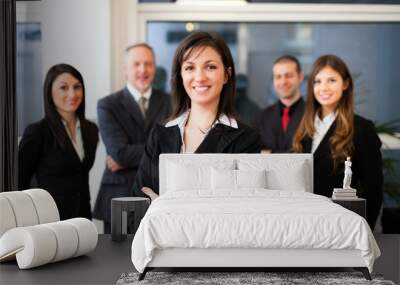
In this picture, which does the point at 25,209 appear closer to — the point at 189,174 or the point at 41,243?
the point at 41,243

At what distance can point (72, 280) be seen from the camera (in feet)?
17.0

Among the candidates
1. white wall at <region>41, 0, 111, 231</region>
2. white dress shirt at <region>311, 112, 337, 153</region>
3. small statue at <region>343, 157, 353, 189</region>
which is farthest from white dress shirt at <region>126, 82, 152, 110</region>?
small statue at <region>343, 157, 353, 189</region>

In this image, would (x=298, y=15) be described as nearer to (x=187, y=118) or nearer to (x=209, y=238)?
(x=187, y=118)

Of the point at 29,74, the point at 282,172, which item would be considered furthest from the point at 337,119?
the point at 29,74

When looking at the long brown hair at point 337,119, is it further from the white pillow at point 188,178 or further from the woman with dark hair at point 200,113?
the white pillow at point 188,178

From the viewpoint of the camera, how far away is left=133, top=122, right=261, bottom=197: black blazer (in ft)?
22.4

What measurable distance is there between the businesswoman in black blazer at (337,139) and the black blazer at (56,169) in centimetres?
202

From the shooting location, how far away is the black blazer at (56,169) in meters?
7.43

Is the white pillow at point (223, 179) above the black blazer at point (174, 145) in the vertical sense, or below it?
below

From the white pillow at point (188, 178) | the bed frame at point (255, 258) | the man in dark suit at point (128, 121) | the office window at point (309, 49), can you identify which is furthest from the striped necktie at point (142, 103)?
the bed frame at point (255, 258)

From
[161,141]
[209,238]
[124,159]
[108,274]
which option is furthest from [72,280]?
[124,159]

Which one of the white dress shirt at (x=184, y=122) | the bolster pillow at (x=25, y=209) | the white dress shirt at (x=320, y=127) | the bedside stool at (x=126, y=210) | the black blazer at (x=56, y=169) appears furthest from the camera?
the black blazer at (x=56, y=169)

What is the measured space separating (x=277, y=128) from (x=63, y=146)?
2.04m

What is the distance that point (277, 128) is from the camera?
801 cm
